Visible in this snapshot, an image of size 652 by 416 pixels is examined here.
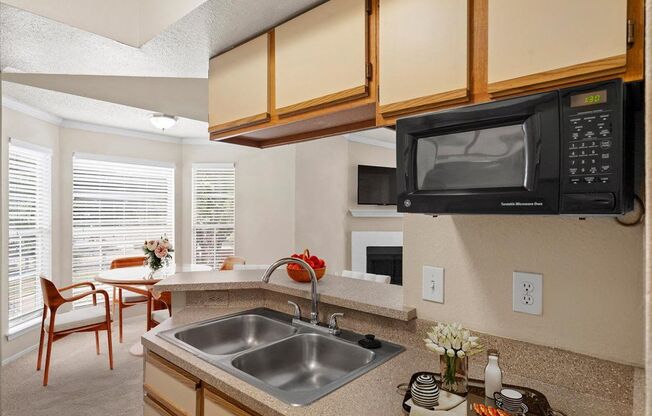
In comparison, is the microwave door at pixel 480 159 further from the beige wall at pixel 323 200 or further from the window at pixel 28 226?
the window at pixel 28 226

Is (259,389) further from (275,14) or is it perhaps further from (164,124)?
(164,124)

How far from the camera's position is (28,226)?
12.5 feet

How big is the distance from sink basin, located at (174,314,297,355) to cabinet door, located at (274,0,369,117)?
1.05m

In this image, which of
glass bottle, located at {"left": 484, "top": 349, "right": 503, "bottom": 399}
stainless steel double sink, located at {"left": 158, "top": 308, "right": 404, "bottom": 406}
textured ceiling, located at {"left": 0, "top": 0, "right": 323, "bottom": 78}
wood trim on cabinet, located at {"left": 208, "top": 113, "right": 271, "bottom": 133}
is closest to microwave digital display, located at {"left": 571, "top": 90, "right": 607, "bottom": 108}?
glass bottle, located at {"left": 484, "top": 349, "right": 503, "bottom": 399}

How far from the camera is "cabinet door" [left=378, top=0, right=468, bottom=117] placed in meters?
1.09

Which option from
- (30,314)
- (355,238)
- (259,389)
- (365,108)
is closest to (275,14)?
(365,108)

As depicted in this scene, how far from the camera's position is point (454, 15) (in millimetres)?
1091

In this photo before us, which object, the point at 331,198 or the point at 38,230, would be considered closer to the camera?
the point at 38,230

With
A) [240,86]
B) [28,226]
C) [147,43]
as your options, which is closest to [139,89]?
[147,43]

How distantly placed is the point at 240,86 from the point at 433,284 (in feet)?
4.36

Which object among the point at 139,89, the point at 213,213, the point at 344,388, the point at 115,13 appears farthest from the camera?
the point at 213,213

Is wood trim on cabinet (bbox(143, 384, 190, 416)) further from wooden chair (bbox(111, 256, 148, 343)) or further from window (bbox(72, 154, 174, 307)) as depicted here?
window (bbox(72, 154, 174, 307))

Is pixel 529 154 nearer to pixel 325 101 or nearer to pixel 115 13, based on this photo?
pixel 325 101

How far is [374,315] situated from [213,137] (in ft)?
4.18
